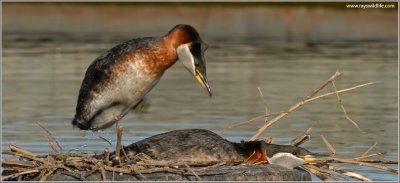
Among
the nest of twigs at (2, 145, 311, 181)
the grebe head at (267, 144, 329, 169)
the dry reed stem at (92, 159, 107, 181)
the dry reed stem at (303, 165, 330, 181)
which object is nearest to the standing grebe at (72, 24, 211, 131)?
the grebe head at (267, 144, 329, 169)

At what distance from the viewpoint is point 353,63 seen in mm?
24391

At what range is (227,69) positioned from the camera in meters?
23.0

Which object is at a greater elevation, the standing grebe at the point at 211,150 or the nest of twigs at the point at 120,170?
the standing grebe at the point at 211,150

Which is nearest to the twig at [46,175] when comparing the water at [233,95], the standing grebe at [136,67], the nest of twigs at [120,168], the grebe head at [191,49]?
the nest of twigs at [120,168]

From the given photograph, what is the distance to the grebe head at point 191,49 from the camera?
10.5 metres

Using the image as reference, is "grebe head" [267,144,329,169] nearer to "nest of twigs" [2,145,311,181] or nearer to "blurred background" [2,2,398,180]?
"nest of twigs" [2,145,311,181]

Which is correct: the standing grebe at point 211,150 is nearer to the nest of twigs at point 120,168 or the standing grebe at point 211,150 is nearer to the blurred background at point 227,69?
the nest of twigs at point 120,168

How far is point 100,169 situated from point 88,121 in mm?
1964

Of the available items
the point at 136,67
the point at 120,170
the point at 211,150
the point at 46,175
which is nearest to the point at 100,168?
the point at 120,170

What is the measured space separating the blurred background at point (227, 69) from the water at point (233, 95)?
0.02 m

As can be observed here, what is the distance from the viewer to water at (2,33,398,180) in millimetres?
13562

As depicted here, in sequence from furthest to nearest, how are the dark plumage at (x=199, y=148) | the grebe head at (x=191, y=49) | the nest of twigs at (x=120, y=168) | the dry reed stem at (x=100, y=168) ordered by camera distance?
the grebe head at (x=191, y=49), the dark plumage at (x=199, y=148), the nest of twigs at (x=120, y=168), the dry reed stem at (x=100, y=168)

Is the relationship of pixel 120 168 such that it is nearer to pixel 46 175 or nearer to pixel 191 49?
pixel 46 175

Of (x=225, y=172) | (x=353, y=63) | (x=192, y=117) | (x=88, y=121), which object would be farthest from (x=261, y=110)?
(x=353, y=63)
